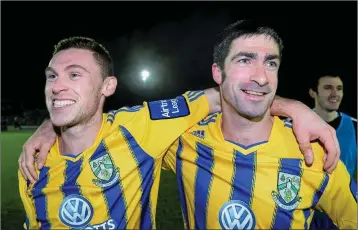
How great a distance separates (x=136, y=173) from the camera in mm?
2166

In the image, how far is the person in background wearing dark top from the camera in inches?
155

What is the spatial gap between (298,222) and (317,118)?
57 cm

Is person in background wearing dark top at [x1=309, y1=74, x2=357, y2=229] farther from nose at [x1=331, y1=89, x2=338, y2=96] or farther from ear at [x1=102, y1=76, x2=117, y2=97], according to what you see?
ear at [x1=102, y1=76, x2=117, y2=97]

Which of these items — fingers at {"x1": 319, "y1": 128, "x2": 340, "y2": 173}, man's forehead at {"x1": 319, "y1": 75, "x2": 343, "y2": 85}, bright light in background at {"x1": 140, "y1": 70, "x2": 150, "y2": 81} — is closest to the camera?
fingers at {"x1": 319, "y1": 128, "x2": 340, "y2": 173}

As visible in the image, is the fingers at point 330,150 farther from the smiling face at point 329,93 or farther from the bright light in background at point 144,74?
the bright light in background at point 144,74

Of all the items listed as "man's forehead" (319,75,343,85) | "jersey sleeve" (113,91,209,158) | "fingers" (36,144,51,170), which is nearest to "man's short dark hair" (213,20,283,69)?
"jersey sleeve" (113,91,209,158)

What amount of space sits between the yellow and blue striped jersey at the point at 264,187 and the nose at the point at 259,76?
1.17ft

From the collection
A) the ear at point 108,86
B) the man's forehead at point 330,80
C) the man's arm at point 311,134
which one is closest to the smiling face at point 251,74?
the man's arm at point 311,134

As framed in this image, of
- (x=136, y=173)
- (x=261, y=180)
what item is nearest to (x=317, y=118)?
(x=261, y=180)

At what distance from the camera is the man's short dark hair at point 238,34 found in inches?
81.9

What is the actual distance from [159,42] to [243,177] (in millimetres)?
23719

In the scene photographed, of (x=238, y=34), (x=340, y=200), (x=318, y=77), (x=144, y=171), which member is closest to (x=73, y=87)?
(x=144, y=171)

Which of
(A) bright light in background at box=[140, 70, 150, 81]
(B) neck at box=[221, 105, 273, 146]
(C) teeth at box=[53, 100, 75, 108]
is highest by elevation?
(C) teeth at box=[53, 100, 75, 108]

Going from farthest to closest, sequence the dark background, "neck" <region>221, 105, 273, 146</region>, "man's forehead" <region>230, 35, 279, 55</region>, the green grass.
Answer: the dark background
the green grass
"neck" <region>221, 105, 273, 146</region>
"man's forehead" <region>230, 35, 279, 55</region>
